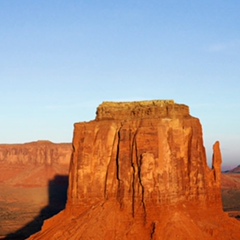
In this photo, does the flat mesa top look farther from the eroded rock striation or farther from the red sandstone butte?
the eroded rock striation

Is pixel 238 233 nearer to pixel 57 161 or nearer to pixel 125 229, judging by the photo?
pixel 125 229

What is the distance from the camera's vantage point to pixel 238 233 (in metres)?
41.7

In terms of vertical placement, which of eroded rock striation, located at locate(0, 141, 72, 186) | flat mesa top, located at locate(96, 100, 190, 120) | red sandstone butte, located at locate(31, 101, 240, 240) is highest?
eroded rock striation, located at locate(0, 141, 72, 186)

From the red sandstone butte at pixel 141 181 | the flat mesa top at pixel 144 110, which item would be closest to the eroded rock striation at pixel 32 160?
the red sandstone butte at pixel 141 181

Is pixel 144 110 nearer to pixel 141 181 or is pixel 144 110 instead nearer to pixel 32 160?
pixel 141 181

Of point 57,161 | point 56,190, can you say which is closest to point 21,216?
point 56,190

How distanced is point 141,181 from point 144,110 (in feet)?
19.6

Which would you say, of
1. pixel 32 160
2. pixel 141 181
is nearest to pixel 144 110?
pixel 141 181

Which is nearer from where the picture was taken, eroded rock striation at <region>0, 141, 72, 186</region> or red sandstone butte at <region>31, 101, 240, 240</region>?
red sandstone butte at <region>31, 101, 240, 240</region>

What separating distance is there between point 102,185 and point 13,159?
3473 inches

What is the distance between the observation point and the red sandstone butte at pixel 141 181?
3959cm

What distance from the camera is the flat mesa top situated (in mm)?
42594

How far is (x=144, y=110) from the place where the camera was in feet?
140

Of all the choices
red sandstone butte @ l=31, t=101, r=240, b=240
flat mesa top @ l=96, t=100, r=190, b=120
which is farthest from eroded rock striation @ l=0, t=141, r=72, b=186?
flat mesa top @ l=96, t=100, r=190, b=120
